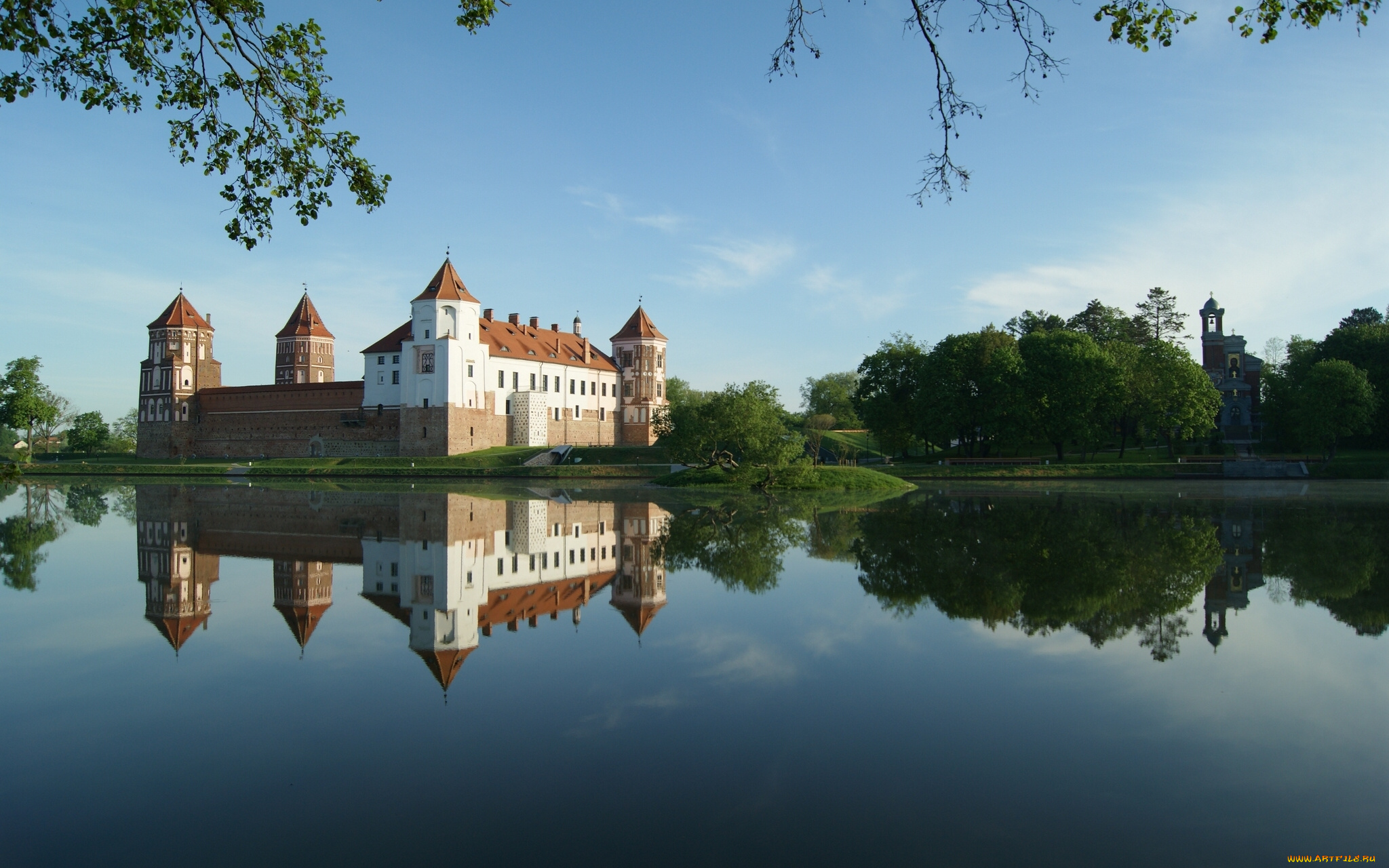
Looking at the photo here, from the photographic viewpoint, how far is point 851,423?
8438cm

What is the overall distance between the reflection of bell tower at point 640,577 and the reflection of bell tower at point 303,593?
353 centimetres

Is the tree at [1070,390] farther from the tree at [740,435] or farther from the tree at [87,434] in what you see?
the tree at [87,434]

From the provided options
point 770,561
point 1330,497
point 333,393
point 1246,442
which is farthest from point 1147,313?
point 770,561

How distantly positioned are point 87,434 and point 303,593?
243ft

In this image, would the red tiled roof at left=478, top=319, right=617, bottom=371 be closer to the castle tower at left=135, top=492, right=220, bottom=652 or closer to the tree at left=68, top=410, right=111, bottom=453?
the tree at left=68, top=410, right=111, bottom=453

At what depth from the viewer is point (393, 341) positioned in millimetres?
63812

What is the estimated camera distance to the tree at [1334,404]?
48656mm

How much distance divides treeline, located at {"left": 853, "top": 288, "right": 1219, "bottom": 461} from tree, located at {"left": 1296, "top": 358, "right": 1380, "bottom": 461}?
15.8ft

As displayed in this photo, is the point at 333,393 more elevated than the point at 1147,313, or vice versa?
the point at 1147,313

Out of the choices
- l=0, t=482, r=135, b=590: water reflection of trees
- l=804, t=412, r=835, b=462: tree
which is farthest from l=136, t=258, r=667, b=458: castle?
l=0, t=482, r=135, b=590: water reflection of trees

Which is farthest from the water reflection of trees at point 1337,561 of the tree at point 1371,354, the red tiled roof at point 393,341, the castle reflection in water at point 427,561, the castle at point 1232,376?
the red tiled roof at point 393,341

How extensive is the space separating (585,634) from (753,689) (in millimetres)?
2640

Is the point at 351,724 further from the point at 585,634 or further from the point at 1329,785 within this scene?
the point at 1329,785

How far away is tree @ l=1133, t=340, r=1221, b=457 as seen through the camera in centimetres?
4938
